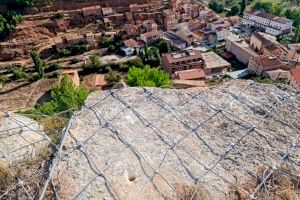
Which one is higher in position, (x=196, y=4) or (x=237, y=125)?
(x=237, y=125)

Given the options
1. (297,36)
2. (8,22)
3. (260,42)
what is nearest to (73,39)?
(8,22)

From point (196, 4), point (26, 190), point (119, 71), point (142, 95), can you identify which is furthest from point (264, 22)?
point (26, 190)

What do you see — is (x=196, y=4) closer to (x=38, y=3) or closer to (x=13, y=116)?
(x=38, y=3)

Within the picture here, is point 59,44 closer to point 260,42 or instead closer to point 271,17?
A: point 260,42

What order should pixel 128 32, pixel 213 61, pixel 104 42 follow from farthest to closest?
pixel 128 32 → pixel 104 42 → pixel 213 61

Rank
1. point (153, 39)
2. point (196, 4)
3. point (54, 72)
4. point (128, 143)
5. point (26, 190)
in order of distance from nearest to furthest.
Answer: point (26, 190), point (128, 143), point (54, 72), point (153, 39), point (196, 4)

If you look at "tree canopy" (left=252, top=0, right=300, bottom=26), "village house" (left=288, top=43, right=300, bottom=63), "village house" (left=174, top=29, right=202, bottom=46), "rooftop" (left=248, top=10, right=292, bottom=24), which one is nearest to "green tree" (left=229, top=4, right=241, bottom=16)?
"tree canopy" (left=252, top=0, right=300, bottom=26)
